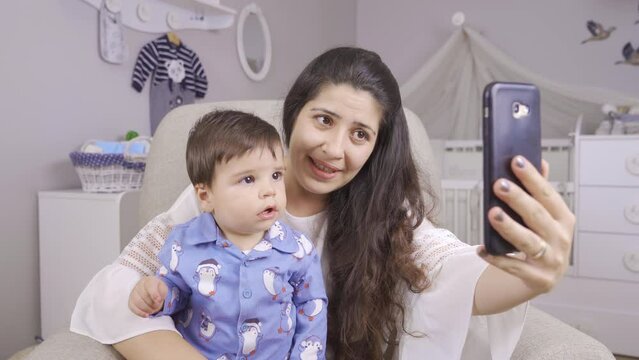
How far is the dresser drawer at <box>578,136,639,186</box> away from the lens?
229cm

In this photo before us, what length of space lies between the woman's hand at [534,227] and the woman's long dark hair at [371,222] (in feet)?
1.13

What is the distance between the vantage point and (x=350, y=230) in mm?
1126

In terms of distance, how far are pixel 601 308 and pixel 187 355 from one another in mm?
2187

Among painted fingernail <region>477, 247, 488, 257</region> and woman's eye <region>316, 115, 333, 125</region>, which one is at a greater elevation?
woman's eye <region>316, 115, 333, 125</region>

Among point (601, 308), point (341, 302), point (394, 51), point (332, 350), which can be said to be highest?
point (394, 51)

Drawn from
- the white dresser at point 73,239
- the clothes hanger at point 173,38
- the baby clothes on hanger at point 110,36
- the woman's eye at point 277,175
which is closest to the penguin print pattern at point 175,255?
the woman's eye at point 277,175

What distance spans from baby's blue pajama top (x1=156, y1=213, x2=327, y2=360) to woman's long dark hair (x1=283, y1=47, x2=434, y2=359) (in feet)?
0.45

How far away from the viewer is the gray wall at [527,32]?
3.34 meters

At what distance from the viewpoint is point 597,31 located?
3.38m

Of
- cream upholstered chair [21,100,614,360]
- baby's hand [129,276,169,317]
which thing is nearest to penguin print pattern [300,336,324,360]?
baby's hand [129,276,169,317]

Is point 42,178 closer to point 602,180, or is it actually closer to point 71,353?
point 71,353

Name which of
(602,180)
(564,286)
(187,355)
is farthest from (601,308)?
(187,355)

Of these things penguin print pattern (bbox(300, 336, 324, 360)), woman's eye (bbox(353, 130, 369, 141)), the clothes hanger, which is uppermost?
the clothes hanger

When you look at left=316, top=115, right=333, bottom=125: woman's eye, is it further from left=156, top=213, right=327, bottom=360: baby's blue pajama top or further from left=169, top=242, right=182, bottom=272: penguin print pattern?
left=169, top=242, right=182, bottom=272: penguin print pattern
